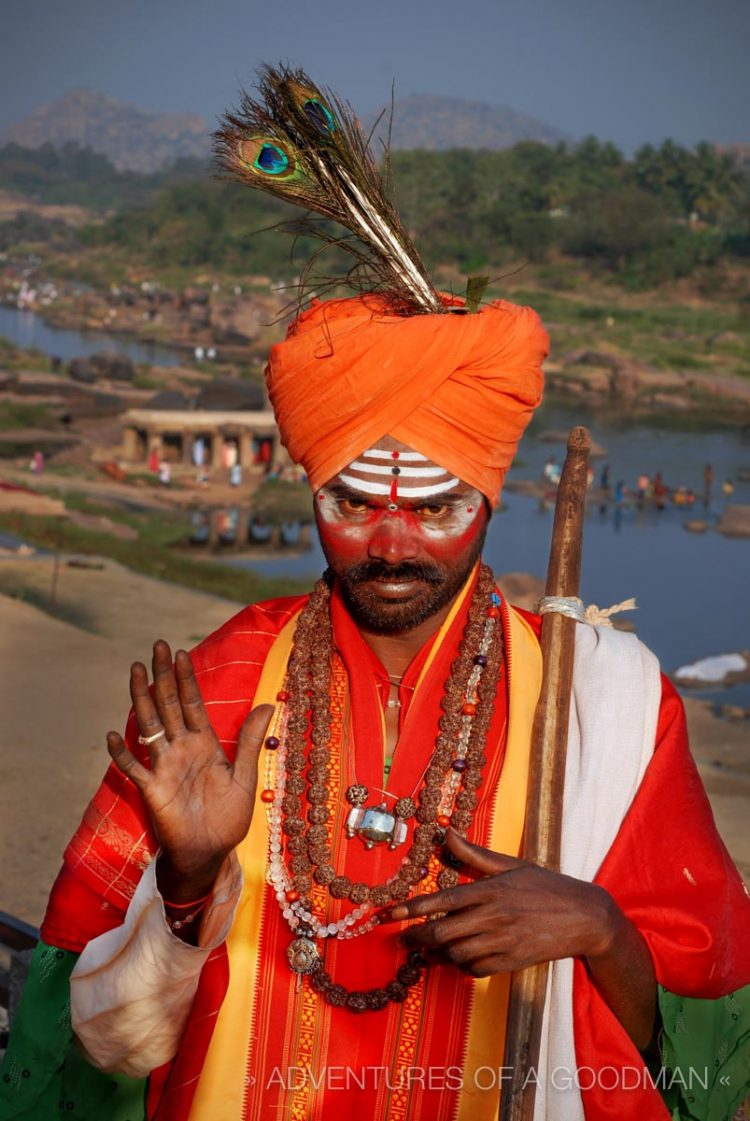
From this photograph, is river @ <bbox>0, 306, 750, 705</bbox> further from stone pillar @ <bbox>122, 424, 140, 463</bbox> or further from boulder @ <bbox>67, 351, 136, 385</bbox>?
boulder @ <bbox>67, 351, 136, 385</bbox>

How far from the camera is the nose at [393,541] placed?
2.36 meters

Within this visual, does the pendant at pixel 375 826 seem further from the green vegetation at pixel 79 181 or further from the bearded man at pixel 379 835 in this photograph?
the green vegetation at pixel 79 181

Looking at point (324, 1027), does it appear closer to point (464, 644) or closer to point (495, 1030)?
point (495, 1030)

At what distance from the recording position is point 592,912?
2051mm

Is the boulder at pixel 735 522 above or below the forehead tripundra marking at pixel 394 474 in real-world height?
below

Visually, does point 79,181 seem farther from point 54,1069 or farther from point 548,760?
point 548,760

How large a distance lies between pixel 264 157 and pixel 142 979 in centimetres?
138

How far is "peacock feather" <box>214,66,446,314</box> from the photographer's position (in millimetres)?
2424

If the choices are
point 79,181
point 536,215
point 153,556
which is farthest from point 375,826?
point 79,181

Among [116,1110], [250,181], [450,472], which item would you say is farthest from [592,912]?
[250,181]

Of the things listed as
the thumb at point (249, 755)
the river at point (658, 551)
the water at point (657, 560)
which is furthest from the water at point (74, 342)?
the thumb at point (249, 755)

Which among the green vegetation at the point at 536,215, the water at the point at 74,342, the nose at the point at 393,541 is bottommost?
the water at the point at 74,342

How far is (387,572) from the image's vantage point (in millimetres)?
2383

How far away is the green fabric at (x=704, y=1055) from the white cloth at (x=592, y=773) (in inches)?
6.6
